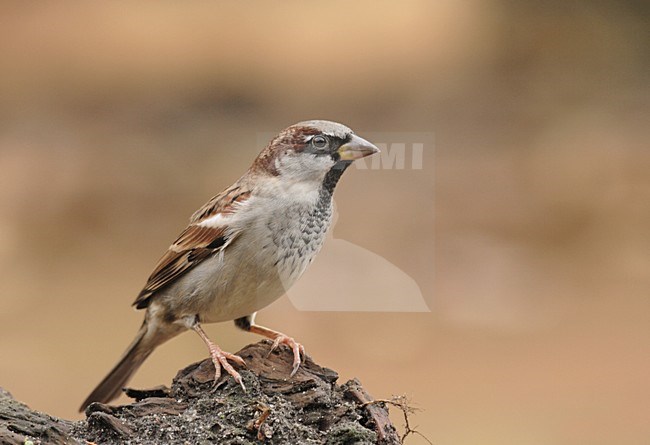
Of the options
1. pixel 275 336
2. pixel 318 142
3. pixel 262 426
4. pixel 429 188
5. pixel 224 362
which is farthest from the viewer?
pixel 429 188

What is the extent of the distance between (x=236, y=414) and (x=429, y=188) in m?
1.02

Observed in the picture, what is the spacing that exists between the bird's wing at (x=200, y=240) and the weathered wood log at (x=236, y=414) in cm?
31

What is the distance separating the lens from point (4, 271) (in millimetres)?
3250

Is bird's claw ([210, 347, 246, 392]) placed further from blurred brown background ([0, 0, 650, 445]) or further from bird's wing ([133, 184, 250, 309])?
blurred brown background ([0, 0, 650, 445])

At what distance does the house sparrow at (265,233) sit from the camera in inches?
90.9

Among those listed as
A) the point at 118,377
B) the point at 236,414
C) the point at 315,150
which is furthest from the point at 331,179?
the point at 118,377

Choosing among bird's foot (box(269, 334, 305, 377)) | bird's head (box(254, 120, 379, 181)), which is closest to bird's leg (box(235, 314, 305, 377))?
bird's foot (box(269, 334, 305, 377))

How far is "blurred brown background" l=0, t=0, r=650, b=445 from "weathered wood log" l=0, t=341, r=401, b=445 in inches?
19.8

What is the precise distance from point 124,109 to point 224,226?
1.07 meters

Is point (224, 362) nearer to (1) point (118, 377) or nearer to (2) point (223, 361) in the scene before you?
(2) point (223, 361)

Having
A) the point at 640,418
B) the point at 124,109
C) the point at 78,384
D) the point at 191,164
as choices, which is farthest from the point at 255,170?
the point at 640,418

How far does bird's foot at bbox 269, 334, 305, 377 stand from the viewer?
7.39 ft

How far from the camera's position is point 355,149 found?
2293 millimetres

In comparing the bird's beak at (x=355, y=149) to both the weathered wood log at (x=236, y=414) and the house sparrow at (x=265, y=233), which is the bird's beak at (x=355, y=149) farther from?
the weathered wood log at (x=236, y=414)
